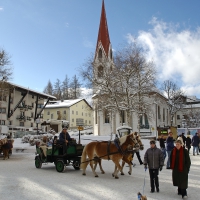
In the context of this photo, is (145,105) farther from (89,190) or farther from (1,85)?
(89,190)

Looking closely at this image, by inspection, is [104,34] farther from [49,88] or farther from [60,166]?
[49,88]

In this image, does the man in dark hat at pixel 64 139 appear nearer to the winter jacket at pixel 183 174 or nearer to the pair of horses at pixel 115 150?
the pair of horses at pixel 115 150

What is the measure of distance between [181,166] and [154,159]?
962mm

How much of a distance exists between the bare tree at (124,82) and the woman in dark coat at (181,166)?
80.6 feet

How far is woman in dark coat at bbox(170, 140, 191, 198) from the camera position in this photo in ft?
23.1

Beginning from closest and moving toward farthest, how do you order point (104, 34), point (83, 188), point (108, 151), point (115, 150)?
point (83, 188)
point (115, 150)
point (108, 151)
point (104, 34)

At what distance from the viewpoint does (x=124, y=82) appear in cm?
3381

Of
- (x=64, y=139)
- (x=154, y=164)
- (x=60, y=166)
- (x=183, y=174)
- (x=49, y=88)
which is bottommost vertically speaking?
(x=60, y=166)

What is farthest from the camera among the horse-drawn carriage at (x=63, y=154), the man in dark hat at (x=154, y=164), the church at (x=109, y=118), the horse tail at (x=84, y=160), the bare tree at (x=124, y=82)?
the church at (x=109, y=118)

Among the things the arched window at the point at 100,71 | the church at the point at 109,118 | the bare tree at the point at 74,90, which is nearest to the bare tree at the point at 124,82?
the arched window at the point at 100,71

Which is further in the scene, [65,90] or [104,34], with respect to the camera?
[65,90]

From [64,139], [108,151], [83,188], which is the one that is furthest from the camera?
[64,139]

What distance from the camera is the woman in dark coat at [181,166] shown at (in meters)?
7.05

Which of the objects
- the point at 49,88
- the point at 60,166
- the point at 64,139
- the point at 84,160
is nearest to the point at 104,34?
the point at 64,139
